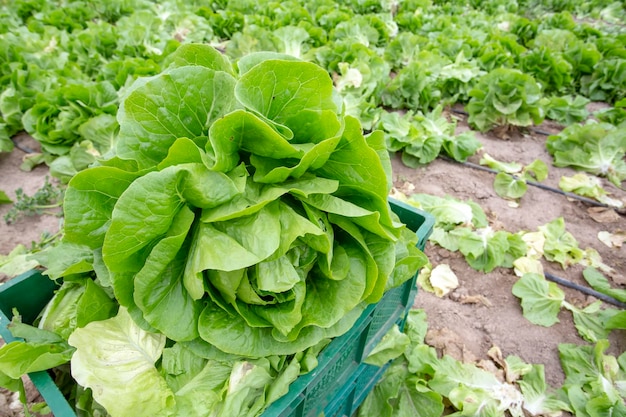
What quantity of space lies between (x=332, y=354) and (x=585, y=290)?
287 cm

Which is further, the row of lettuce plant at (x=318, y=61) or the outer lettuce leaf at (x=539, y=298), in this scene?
the row of lettuce plant at (x=318, y=61)

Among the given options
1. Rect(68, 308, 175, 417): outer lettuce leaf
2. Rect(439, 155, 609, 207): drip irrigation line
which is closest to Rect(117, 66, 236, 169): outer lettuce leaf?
Rect(68, 308, 175, 417): outer lettuce leaf

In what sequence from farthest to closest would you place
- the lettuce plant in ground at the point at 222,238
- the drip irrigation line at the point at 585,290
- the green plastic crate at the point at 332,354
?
the drip irrigation line at the point at 585,290 < the green plastic crate at the point at 332,354 < the lettuce plant in ground at the point at 222,238

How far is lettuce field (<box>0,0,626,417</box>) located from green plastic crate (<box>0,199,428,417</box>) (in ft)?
0.26

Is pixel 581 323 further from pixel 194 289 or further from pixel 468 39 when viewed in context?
pixel 468 39

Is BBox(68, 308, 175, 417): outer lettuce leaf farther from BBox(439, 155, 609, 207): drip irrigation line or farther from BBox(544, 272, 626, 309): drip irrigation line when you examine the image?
BBox(439, 155, 609, 207): drip irrigation line

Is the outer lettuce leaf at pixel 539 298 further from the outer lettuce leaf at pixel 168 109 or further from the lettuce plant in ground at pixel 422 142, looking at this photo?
the outer lettuce leaf at pixel 168 109

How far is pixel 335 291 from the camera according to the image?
4.98 ft

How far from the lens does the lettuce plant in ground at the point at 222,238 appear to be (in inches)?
50.9

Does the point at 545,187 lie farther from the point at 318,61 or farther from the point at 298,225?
the point at 298,225

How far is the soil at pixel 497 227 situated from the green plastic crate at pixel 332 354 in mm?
919

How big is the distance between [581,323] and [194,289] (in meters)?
3.15

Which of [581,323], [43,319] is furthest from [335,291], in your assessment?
[581,323]

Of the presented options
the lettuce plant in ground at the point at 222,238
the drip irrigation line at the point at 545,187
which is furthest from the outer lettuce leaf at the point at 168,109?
the drip irrigation line at the point at 545,187
